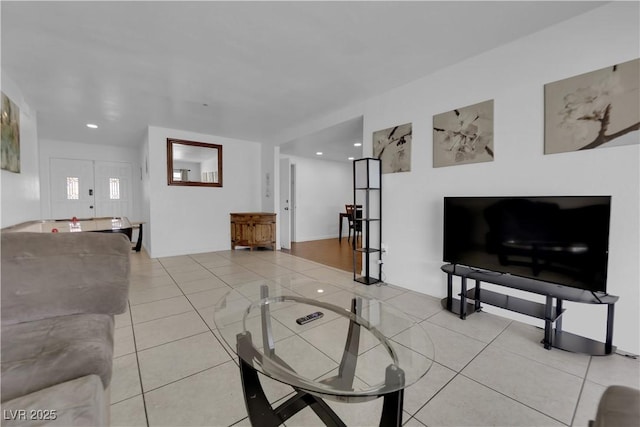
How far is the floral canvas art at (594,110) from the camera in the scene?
5.84 feet

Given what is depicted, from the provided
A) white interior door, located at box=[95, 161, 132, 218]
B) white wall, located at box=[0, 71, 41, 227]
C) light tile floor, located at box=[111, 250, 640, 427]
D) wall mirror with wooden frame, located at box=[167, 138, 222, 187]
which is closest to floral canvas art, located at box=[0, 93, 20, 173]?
white wall, located at box=[0, 71, 41, 227]

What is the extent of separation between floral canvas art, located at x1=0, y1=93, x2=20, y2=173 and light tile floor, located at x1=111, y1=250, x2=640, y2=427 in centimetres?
191

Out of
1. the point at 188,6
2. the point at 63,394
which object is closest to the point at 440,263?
the point at 63,394

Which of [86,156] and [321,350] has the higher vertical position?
[86,156]

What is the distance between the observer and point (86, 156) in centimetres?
603

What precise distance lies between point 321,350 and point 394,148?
2435 mm

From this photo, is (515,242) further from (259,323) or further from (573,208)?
(259,323)

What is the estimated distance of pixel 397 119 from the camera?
10.5 ft

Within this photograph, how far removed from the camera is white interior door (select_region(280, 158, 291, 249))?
19.1 ft

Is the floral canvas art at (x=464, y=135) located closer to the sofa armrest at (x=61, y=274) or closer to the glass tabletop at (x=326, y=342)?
the glass tabletop at (x=326, y=342)

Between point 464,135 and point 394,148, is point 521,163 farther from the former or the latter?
point 394,148

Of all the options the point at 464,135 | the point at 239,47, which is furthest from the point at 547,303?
the point at 239,47

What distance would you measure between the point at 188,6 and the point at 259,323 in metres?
2.19

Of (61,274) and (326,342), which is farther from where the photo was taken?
(326,342)
